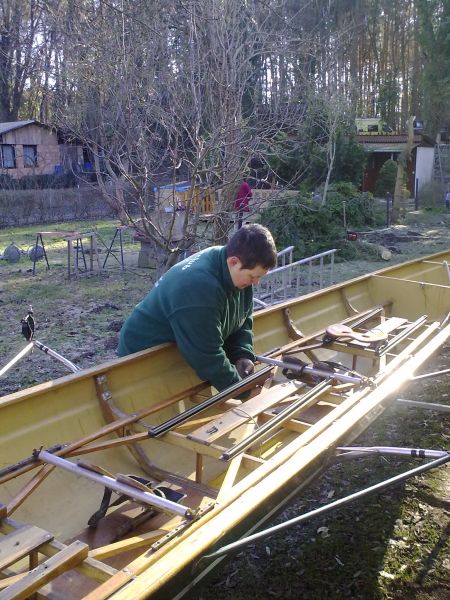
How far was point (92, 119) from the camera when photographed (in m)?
9.23

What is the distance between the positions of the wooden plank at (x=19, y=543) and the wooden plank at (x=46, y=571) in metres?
0.16

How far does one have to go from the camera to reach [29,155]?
27578 mm

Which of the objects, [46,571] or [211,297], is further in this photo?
[211,297]

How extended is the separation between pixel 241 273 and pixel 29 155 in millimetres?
26574

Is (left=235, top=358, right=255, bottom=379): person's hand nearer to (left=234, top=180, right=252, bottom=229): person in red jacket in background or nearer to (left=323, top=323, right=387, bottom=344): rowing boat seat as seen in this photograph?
(left=323, top=323, right=387, bottom=344): rowing boat seat

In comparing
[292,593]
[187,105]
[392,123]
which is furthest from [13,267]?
[392,123]

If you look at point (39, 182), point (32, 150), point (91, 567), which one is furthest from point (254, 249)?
point (32, 150)

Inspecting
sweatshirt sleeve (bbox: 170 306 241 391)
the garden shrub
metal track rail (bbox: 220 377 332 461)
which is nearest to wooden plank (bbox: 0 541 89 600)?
A: metal track rail (bbox: 220 377 332 461)

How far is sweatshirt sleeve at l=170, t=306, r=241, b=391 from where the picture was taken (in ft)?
11.8

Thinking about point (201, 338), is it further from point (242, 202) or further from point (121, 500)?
point (242, 202)

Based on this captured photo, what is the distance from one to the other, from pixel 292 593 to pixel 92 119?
7.81m

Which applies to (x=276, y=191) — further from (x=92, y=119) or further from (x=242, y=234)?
(x=242, y=234)

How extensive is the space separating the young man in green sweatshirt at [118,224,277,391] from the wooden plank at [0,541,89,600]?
154cm

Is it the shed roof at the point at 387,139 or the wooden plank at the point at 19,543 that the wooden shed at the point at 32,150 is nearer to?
the shed roof at the point at 387,139
